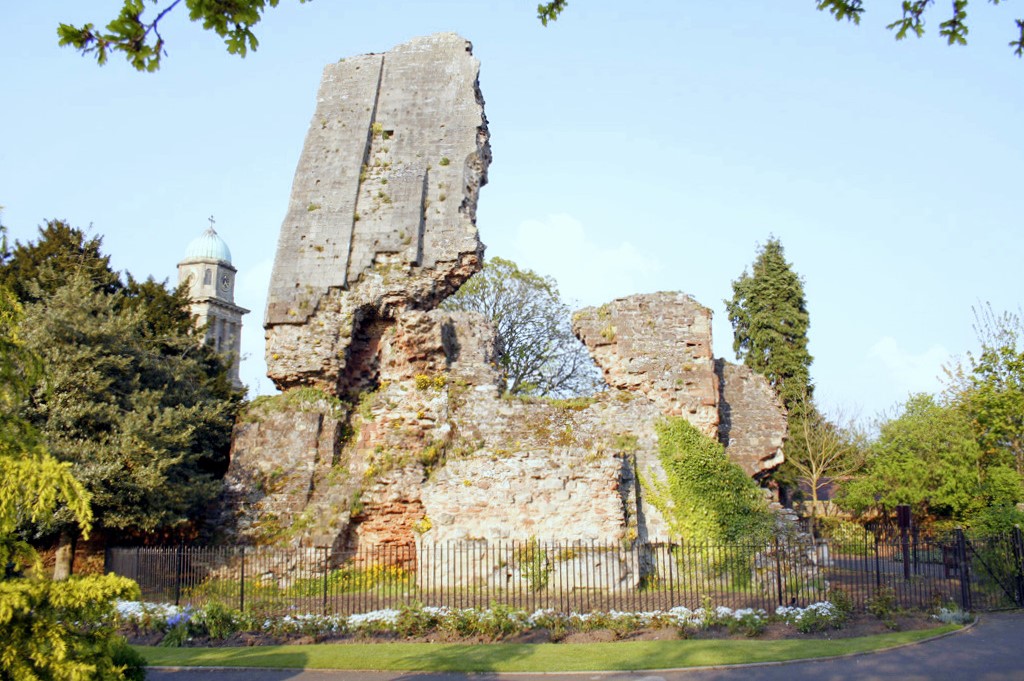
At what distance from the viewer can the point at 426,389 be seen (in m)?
19.0

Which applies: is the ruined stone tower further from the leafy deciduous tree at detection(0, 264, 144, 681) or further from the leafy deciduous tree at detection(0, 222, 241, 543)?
the leafy deciduous tree at detection(0, 264, 144, 681)

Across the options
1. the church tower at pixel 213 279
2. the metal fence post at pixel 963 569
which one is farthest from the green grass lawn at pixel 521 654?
the church tower at pixel 213 279

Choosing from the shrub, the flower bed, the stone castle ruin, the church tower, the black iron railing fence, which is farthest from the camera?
the church tower

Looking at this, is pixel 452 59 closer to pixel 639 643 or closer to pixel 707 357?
pixel 707 357

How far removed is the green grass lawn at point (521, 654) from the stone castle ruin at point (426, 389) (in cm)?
458

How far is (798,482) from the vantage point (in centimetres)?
3966

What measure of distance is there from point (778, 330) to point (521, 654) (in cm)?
2998

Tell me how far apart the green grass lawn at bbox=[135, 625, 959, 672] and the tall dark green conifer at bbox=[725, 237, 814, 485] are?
25689 millimetres

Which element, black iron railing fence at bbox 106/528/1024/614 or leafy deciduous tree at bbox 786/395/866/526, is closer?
black iron railing fence at bbox 106/528/1024/614

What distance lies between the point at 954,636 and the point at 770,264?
29383 mm

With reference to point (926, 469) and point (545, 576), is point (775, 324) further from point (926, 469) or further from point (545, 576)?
point (545, 576)

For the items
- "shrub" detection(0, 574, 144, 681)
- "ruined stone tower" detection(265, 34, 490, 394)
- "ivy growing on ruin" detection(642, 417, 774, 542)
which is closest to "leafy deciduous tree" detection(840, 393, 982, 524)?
"ivy growing on ruin" detection(642, 417, 774, 542)

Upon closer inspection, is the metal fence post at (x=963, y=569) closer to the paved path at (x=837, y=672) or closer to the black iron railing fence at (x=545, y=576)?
the black iron railing fence at (x=545, y=576)

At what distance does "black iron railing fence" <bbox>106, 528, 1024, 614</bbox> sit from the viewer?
14.8 m
